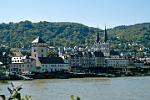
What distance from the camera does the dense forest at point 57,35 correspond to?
148 meters

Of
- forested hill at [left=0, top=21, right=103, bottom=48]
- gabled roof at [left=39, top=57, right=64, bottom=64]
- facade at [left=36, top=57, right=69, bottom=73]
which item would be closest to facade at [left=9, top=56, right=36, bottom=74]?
facade at [left=36, top=57, right=69, bottom=73]

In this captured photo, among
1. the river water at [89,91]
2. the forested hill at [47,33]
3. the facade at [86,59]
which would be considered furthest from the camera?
the forested hill at [47,33]

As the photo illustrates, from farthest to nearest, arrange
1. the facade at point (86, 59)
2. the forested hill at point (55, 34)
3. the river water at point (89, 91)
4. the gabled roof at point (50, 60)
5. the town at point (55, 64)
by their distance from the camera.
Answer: the forested hill at point (55, 34)
the facade at point (86, 59)
the gabled roof at point (50, 60)
the town at point (55, 64)
the river water at point (89, 91)

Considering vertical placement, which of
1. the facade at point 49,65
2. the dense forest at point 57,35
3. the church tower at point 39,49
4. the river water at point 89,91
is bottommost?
the river water at point 89,91

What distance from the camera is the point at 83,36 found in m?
174

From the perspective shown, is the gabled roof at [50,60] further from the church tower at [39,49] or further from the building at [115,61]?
the building at [115,61]

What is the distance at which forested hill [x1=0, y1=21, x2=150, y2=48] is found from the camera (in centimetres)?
14800

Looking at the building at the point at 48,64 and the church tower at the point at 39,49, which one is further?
the church tower at the point at 39,49

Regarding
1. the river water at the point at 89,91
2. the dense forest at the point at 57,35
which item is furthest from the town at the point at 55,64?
the dense forest at the point at 57,35

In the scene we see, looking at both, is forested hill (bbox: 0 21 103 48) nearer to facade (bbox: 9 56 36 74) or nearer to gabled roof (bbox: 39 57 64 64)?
gabled roof (bbox: 39 57 64 64)

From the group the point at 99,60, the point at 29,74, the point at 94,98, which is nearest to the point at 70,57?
the point at 99,60

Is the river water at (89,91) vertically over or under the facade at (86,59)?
under

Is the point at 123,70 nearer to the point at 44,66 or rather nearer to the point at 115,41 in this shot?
the point at 44,66

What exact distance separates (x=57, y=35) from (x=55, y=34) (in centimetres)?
103
